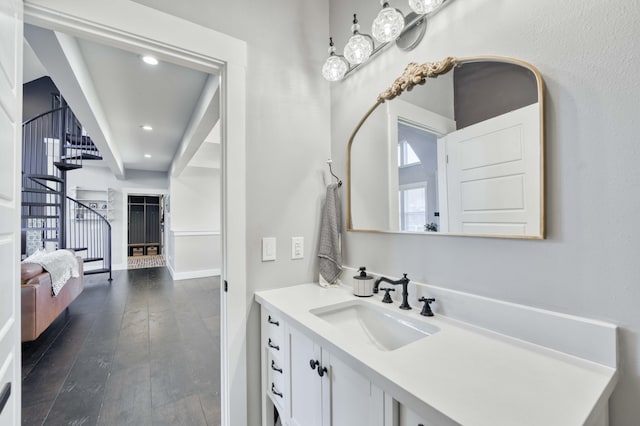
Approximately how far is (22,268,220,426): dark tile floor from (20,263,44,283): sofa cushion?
0.68 m

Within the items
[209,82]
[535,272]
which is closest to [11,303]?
[535,272]

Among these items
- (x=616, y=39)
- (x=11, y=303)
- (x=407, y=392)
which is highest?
(x=616, y=39)

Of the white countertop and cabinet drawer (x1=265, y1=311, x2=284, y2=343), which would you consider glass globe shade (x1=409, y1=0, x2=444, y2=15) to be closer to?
the white countertop

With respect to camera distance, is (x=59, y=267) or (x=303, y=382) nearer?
(x=303, y=382)

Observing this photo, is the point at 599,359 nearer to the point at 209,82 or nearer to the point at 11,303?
the point at 11,303

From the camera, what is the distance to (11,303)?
861mm

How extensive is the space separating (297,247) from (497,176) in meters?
1.03

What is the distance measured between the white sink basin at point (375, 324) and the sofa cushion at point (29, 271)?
3.08 m

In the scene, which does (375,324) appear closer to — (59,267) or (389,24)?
(389,24)

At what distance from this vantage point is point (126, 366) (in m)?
2.26

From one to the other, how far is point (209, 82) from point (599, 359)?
293 cm

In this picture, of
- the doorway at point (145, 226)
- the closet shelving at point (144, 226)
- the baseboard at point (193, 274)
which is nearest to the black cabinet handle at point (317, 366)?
the baseboard at point (193, 274)

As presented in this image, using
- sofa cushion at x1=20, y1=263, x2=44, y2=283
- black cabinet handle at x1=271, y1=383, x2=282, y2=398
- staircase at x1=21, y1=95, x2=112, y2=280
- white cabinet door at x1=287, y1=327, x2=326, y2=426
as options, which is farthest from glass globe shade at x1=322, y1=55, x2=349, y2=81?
staircase at x1=21, y1=95, x2=112, y2=280

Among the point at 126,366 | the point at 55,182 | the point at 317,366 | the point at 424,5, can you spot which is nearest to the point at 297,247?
the point at 317,366
